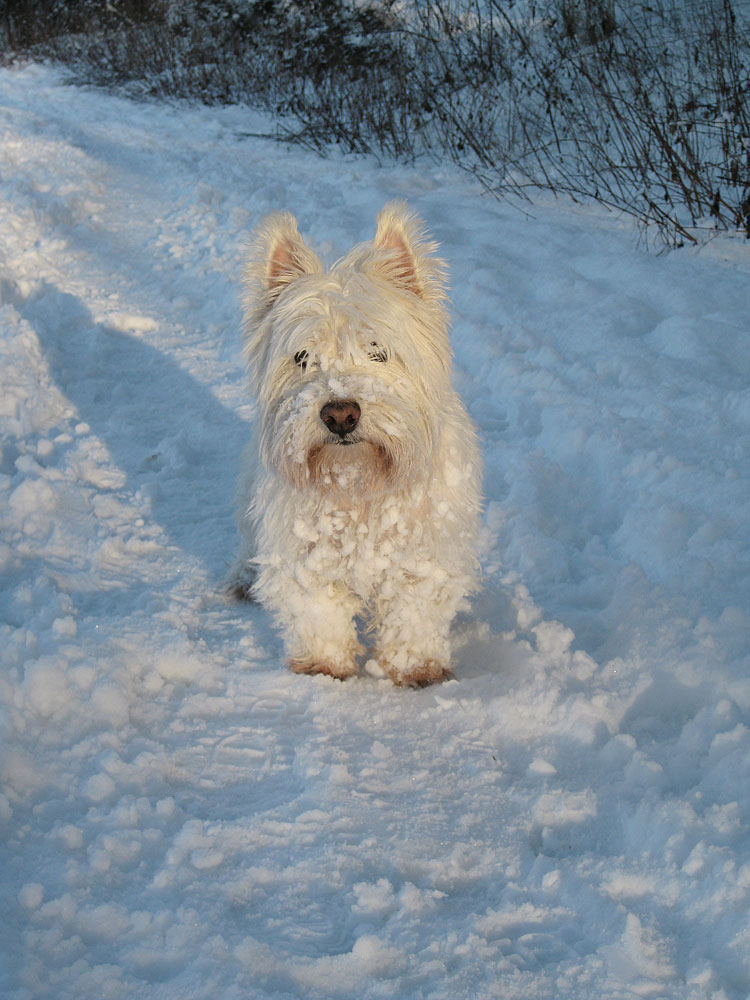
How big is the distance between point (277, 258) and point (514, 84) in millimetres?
8825

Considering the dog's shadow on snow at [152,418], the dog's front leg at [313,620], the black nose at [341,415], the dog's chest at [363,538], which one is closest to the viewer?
the black nose at [341,415]

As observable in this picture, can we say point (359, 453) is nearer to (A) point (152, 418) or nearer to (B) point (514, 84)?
(A) point (152, 418)

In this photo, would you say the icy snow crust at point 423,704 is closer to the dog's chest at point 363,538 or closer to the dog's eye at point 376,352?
the dog's chest at point 363,538

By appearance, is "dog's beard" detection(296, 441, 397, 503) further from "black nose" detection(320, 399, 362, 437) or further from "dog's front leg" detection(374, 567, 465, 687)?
"dog's front leg" detection(374, 567, 465, 687)

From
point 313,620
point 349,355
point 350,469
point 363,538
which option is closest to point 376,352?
point 349,355

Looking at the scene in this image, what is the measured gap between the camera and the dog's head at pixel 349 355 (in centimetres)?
307

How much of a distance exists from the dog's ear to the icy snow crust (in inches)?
35.7

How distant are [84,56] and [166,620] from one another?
2229cm

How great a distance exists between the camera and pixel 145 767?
2.89 meters

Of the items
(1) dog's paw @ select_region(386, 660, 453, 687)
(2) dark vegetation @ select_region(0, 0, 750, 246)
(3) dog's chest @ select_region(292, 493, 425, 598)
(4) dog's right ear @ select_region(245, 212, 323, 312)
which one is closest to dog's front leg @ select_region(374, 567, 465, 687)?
(1) dog's paw @ select_region(386, 660, 453, 687)

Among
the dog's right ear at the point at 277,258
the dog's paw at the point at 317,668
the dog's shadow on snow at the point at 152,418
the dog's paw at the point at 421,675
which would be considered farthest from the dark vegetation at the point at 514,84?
the dog's paw at the point at 317,668

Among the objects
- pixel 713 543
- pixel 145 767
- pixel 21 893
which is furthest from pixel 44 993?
pixel 713 543

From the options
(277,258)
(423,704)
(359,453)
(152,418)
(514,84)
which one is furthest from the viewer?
(514,84)

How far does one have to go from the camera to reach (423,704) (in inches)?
132
